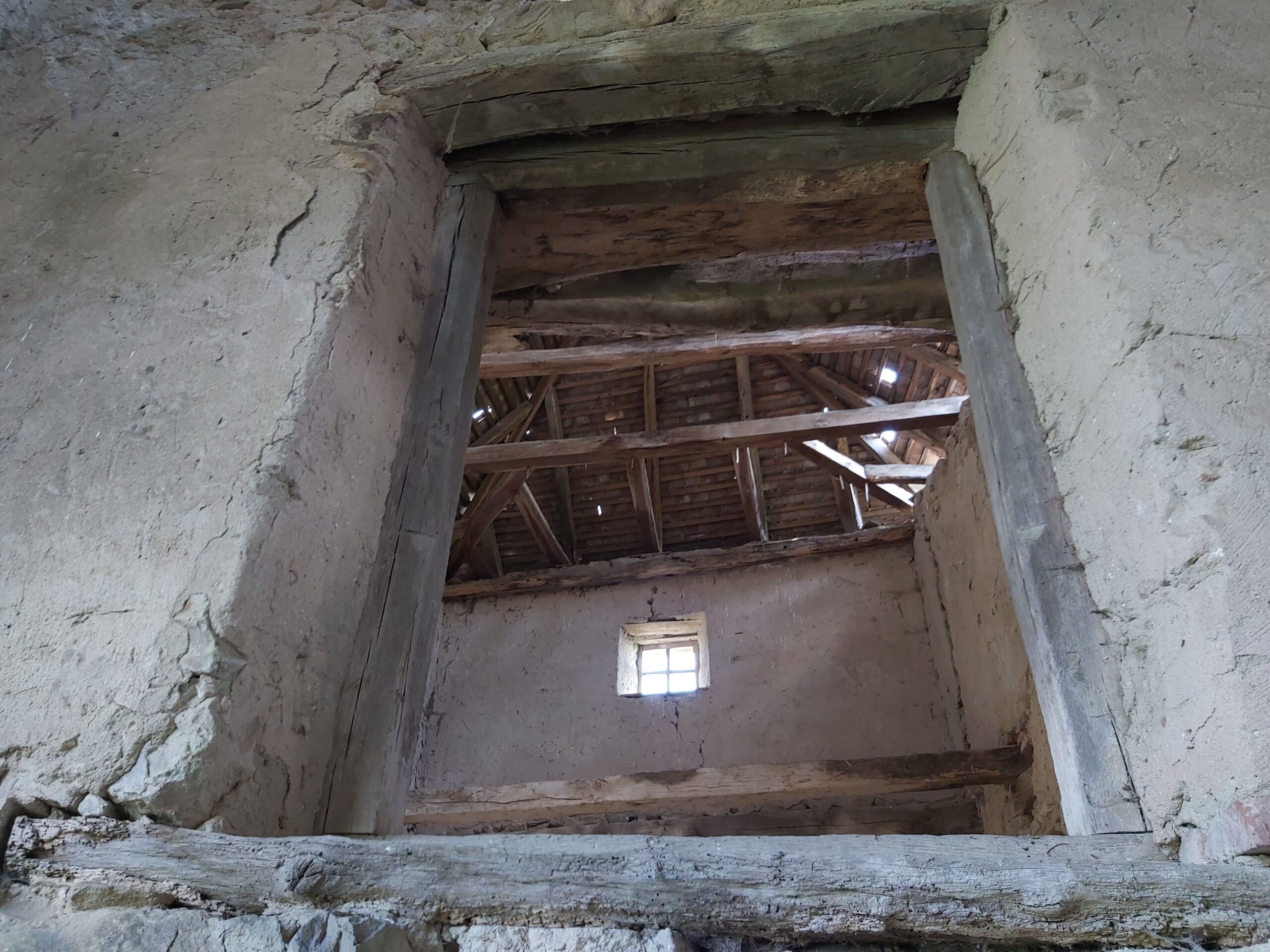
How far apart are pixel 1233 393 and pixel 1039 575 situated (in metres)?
0.39

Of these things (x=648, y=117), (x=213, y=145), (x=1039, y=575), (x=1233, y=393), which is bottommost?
(x=1039, y=575)

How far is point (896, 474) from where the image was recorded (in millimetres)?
7004

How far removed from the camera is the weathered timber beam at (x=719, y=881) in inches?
42.0

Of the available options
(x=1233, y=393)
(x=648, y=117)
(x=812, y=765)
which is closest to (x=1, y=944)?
(x=1233, y=393)

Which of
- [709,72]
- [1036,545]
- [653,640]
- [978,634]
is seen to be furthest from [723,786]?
[709,72]

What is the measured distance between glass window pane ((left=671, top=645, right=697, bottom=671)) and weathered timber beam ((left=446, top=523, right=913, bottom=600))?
0.48 metres

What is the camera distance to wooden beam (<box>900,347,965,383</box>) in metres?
6.44

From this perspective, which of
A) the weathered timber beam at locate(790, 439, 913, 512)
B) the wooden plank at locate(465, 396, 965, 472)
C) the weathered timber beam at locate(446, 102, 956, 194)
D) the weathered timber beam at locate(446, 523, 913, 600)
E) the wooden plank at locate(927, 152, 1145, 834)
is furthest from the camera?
the weathered timber beam at locate(790, 439, 913, 512)

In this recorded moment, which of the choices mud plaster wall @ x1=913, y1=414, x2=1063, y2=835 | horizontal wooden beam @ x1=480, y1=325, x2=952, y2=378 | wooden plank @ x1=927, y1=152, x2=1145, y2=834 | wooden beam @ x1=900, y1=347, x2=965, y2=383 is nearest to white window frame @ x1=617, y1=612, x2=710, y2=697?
mud plaster wall @ x1=913, y1=414, x2=1063, y2=835

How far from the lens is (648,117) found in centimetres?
216

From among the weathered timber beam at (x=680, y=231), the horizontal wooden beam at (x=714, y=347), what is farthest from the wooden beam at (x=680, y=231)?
the horizontal wooden beam at (x=714, y=347)

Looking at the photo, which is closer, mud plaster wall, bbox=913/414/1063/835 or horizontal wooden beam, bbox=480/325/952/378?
mud plaster wall, bbox=913/414/1063/835

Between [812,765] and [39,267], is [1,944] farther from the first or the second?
[812,765]

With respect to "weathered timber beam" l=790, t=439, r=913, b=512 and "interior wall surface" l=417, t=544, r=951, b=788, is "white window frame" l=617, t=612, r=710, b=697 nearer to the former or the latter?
"interior wall surface" l=417, t=544, r=951, b=788
